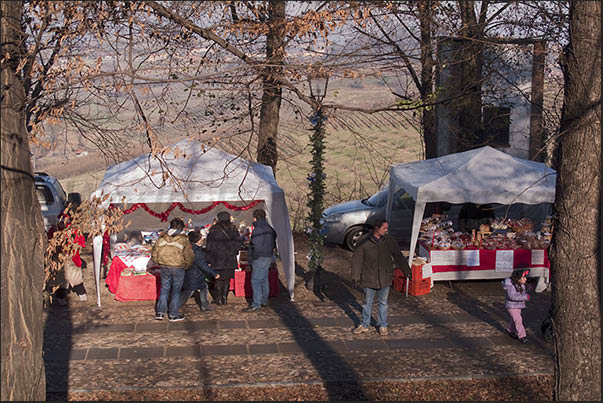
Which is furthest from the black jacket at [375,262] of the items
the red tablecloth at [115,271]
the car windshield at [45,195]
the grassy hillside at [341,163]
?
the car windshield at [45,195]

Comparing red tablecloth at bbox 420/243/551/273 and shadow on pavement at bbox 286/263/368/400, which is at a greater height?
red tablecloth at bbox 420/243/551/273

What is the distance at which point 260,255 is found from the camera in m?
12.7

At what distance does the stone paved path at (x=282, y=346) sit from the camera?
9664 millimetres

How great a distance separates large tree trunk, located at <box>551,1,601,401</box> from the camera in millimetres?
7453

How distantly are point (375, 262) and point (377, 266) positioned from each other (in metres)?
0.06

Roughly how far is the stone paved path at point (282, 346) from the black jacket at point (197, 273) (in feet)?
1.67

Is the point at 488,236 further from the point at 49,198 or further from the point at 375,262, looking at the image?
the point at 49,198

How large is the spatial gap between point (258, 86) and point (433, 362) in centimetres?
427

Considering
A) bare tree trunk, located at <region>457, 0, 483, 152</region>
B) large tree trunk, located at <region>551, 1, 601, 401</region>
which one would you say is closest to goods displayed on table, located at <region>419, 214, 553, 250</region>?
bare tree trunk, located at <region>457, 0, 483, 152</region>

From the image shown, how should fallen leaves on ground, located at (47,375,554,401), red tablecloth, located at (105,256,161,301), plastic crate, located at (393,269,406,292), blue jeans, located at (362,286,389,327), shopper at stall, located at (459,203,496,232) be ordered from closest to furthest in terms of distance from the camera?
fallen leaves on ground, located at (47,375,554,401) < blue jeans, located at (362,286,389,327) < red tablecloth, located at (105,256,161,301) < plastic crate, located at (393,269,406,292) < shopper at stall, located at (459,203,496,232)

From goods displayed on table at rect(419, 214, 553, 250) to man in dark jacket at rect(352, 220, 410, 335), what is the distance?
3145 millimetres

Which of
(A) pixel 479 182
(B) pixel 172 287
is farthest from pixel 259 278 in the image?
(A) pixel 479 182

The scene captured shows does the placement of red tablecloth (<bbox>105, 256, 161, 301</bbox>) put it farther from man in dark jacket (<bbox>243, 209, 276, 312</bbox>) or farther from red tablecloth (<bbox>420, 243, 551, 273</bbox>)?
red tablecloth (<bbox>420, 243, 551, 273</bbox>)

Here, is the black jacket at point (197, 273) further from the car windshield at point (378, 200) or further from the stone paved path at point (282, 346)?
the car windshield at point (378, 200)
